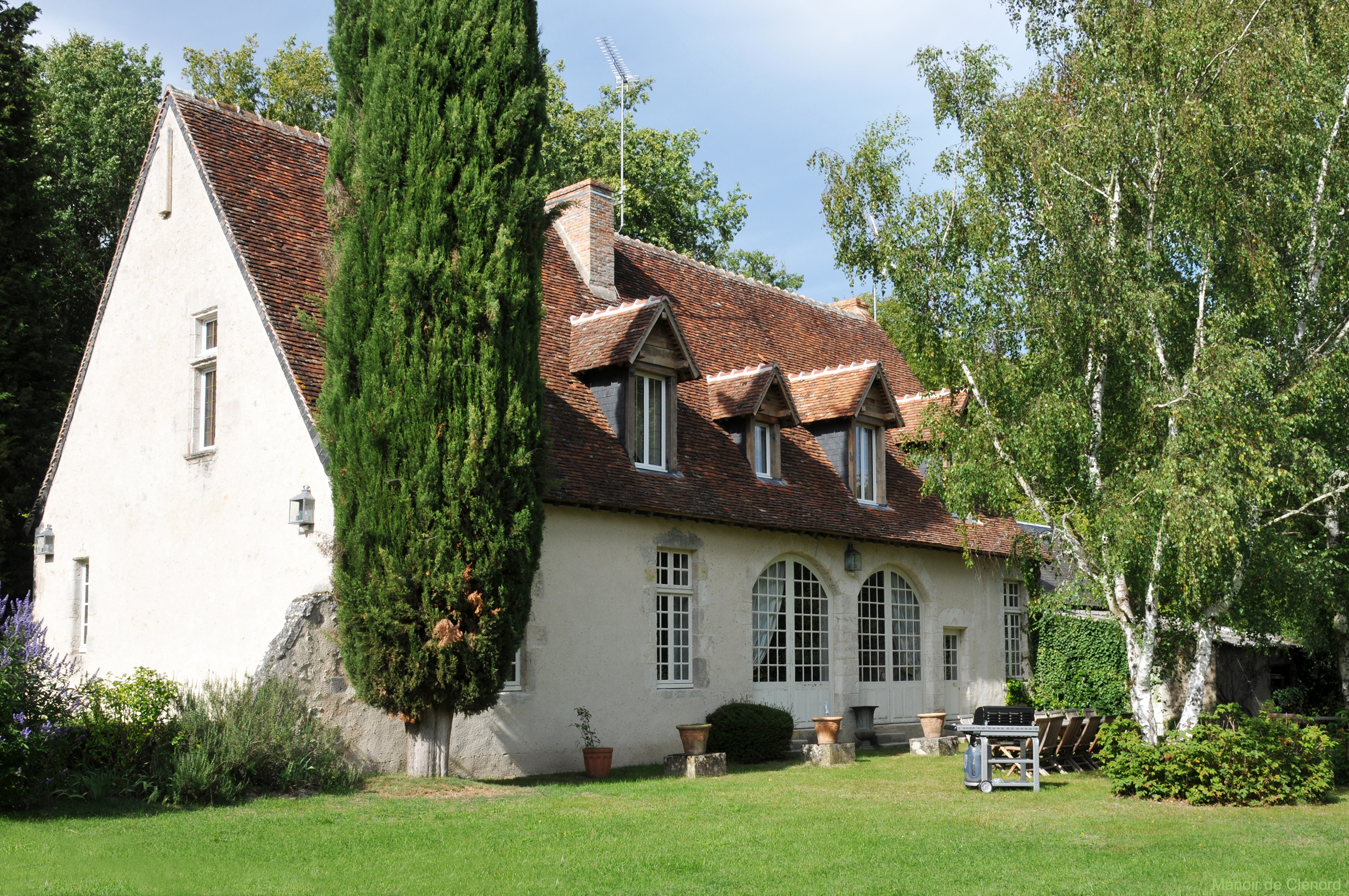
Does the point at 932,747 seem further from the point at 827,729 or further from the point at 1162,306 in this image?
the point at 1162,306

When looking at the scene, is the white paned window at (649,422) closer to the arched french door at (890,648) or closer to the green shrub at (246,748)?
the arched french door at (890,648)

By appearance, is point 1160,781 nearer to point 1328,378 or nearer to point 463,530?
point 1328,378

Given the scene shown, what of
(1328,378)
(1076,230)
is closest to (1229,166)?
(1076,230)

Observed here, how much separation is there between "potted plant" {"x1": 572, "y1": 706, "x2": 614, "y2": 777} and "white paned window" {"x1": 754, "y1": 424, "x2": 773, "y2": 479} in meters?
4.97

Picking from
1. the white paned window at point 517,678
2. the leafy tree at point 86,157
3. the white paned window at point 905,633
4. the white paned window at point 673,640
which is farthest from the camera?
the leafy tree at point 86,157

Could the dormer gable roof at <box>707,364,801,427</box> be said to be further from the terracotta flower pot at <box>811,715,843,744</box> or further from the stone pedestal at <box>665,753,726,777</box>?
the stone pedestal at <box>665,753,726,777</box>

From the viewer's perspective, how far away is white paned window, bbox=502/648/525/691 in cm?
1416

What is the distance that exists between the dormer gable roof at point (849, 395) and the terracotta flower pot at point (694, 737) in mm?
6361

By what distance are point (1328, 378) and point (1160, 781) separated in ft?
15.0

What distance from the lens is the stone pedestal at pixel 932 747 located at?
17.7 m

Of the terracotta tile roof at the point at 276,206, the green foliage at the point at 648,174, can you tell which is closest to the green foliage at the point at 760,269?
the green foliage at the point at 648,174

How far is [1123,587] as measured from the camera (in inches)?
546

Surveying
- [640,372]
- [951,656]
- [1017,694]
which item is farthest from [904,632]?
[640,372]

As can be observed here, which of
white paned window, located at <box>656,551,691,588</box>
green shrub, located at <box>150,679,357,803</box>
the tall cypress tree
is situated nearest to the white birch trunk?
the tall cypress tree
